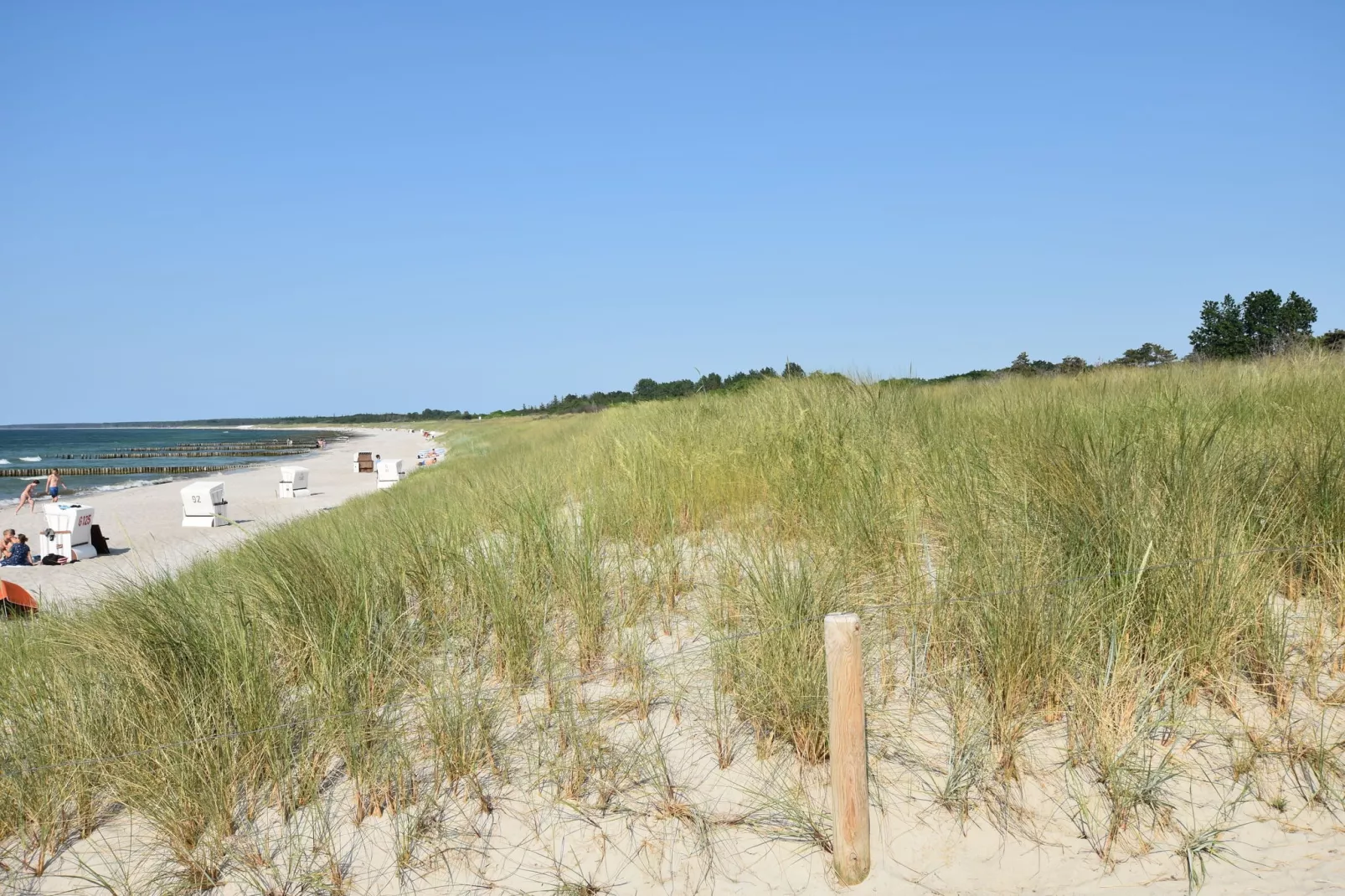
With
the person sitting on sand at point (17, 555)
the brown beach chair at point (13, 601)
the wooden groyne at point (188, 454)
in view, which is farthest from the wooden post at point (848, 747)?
the wooden groyne at point (188, 454)

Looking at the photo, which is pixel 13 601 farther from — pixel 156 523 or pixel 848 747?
pixel 156 523

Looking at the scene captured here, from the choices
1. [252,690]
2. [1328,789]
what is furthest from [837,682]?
[252,690]

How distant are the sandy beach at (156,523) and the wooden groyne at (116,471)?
3.06 m

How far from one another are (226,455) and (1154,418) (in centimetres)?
5532

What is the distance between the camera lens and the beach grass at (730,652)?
316cm

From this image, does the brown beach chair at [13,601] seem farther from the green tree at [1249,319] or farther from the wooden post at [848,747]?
the green tree at [1249,319]

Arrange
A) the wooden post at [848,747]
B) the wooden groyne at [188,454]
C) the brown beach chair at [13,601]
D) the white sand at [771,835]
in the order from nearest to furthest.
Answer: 1. the wooden post at [848,747]
2. the white sand at [771,835]
3. the brown beach chair at [13,601]
4. the wooden groyne at [188,454]

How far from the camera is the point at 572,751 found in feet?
11.1

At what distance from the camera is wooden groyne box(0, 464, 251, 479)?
1401 inches

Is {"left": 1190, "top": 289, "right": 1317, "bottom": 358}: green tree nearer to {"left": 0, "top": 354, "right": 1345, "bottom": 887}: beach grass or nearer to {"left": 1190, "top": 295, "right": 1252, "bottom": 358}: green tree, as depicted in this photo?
{"left": 1190, "top": 295, "right": 1252, "bottom": 358}: green tree

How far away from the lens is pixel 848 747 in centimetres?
263

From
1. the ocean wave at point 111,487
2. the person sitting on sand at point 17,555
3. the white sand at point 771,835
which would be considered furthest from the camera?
the ocean wave at point 111,487

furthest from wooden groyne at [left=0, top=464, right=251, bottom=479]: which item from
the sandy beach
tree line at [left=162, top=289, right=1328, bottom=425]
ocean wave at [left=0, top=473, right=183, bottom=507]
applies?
tree line at [left=162, top=289, right=1328, bottom=425]

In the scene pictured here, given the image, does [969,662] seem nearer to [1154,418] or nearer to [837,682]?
[837,682]
